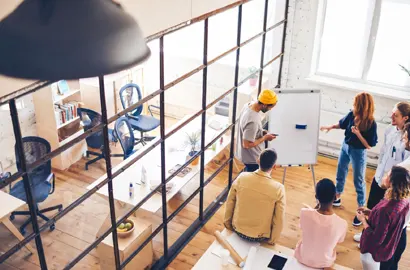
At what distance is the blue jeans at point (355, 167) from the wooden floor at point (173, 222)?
11.2 inches

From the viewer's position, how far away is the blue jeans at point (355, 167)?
465cm

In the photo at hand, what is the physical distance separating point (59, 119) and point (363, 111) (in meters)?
3.98

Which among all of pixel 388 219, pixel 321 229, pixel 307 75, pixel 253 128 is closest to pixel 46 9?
pixel 321 229

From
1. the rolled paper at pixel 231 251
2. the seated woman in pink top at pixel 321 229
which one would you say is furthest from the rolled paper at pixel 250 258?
the seated woman in pink top at pixel 321 229

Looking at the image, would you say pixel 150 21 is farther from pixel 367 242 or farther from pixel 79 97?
pixel 79 97

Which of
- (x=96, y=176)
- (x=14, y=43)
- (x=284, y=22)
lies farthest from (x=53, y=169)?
(x=14, y=43)

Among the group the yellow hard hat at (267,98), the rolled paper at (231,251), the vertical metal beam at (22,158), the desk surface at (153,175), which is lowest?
the desk surface at (153,175)

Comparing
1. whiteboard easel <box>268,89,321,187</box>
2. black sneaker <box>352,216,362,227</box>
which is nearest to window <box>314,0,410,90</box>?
whiteboard easel <box>268,89,321,187</box>

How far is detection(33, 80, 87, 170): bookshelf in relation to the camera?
237 inches

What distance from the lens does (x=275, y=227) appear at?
143 inches

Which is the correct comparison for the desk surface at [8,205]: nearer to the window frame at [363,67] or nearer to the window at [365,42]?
the window frame at [363,67]

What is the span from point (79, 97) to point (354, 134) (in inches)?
161

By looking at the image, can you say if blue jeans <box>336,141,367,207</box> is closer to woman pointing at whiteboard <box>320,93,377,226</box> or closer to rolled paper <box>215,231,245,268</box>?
woman pointing at whiteboard <box>320,93,377,226</box>

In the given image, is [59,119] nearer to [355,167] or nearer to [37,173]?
[37,173]
